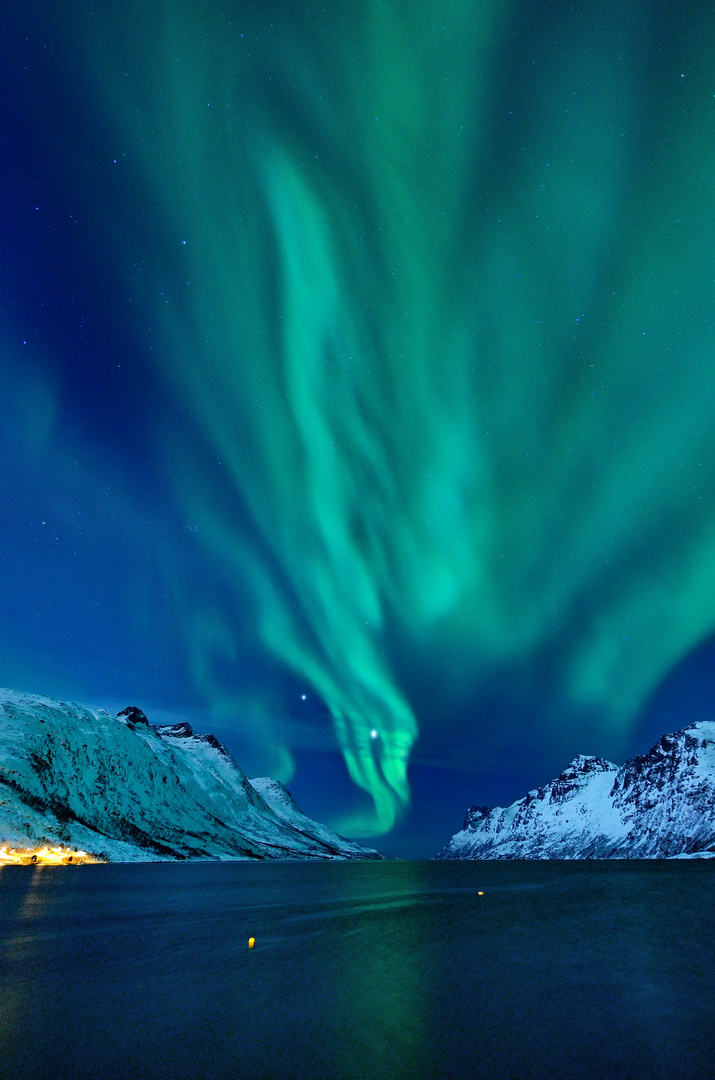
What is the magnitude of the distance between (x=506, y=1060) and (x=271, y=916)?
49212 millimetres

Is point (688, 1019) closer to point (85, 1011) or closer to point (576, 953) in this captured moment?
point (576, 953)

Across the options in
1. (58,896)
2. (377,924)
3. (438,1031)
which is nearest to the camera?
(438,1031)

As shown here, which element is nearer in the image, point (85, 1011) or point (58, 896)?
point (85, 1011)

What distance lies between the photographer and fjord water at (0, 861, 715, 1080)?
1802 cm

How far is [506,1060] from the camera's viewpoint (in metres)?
18.4

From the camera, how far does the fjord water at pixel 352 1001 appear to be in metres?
18.0

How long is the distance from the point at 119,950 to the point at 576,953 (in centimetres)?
3001

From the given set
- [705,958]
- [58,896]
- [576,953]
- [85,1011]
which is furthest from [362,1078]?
[58,896]

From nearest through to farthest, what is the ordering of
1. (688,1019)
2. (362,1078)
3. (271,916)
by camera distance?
(362,1078)
(688,1019)
(271,916)

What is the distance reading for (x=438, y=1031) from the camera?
2142 cm

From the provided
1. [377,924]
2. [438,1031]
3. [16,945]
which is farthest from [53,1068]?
[377,924]

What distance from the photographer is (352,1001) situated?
84.2ft

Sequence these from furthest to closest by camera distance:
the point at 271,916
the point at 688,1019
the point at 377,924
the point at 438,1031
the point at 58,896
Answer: the point at 58,896, the point at 271,916, the point at 377,924, the point at 688,1019, the point at 438,1031

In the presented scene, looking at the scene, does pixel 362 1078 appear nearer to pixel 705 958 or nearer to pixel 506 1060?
pixel 506 1060
